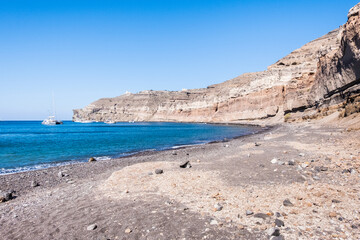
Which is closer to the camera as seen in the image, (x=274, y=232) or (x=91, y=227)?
(x=274, y=232)

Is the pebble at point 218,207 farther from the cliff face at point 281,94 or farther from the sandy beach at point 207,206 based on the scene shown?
the cliff face at point 281,94

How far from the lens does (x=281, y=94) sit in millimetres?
64500

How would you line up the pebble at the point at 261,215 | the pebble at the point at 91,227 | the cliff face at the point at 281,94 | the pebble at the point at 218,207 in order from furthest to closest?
the cliff face at the point at 281,94 < the pebble at the point at 218,207 < the pebble at the point at 91,227 < the pebble at the point at 261,215

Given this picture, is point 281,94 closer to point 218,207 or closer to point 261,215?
point 218,207

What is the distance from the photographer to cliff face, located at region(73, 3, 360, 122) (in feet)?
86.3

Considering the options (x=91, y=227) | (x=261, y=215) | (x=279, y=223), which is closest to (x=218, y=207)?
(x=261, y=215)

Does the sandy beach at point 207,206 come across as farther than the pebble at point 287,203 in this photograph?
No

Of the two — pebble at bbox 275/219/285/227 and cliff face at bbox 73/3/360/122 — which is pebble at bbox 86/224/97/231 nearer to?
pebble at bbox 275/219/285/227

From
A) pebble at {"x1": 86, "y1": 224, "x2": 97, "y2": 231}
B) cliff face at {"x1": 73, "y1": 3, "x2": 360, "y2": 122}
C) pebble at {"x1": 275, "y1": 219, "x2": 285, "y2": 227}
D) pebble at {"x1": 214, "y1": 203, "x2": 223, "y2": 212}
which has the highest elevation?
cliff face at {"x1": 73, "y1": 3, "x2": 360, "y2": 122}

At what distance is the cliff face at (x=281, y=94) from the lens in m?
26.3

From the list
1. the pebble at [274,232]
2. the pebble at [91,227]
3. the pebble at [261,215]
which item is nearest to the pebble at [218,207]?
the pebble at [261,215]

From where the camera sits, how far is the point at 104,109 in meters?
170

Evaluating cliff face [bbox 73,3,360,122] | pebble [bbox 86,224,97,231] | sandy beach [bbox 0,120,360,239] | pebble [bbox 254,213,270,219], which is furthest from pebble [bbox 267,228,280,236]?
cliff face [bbox 73,3,360,122]

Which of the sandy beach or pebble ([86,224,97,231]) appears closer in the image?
the sandy beach
